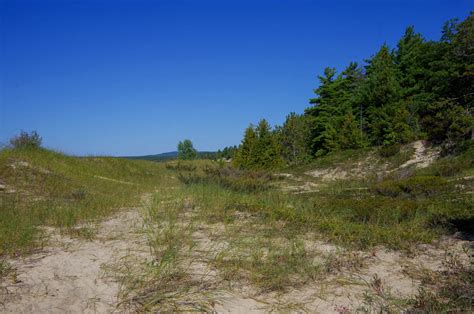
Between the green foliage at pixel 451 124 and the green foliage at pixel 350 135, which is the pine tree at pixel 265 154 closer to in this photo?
the green foliage at pixel 350 135

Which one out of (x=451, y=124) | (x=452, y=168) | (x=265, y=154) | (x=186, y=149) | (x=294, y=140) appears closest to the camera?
(x=452, y=168)

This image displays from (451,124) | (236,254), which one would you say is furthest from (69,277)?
(451,124)

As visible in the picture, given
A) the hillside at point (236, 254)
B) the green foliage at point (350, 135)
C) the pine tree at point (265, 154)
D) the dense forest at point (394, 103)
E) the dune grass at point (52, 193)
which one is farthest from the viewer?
the pine tree at point (265, 154)

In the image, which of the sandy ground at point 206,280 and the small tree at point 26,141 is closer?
the sandy ground at point 206,280

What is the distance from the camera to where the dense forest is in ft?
68.0

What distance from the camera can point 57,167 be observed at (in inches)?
589

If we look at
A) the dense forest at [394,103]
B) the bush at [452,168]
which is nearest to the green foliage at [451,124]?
the dense forest at [394,103]

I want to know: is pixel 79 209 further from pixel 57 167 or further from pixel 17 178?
pixel 57 167

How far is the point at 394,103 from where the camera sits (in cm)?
2916

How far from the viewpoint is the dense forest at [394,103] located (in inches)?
816

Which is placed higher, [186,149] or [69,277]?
[186,149]

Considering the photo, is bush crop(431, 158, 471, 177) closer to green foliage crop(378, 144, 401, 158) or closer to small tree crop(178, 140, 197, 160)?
green foliage crop(378, 144, 401, 158)

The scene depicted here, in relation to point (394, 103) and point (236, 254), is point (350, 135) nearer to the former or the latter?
point (394, 103)

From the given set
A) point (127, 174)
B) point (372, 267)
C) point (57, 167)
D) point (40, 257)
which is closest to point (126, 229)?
point (40, 257)
